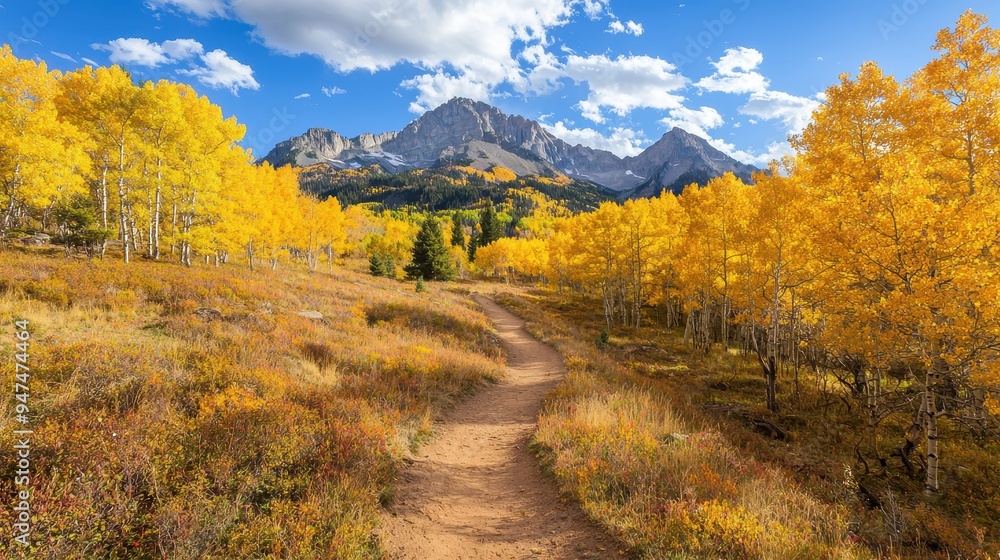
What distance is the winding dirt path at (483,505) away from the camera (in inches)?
201

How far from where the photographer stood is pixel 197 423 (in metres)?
5.62

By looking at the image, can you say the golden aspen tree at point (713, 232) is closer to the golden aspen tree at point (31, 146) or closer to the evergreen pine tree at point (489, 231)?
the golden aspen tree at point (31, 146)

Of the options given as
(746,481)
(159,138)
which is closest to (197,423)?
(746,481)

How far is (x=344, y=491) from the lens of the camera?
17.5 ft

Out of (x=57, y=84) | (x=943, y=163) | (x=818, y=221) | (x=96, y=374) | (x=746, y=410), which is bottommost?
(x=746, y=410)

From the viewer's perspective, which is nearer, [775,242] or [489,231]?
[775,242]

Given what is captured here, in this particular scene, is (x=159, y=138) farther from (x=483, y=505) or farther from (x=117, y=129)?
(x=483, y=505)

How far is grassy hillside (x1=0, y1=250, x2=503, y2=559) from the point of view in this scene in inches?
153

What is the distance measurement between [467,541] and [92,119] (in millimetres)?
30956

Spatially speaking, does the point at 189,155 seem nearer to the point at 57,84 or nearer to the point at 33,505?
the point at 57,84

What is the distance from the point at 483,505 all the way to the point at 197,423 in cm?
463

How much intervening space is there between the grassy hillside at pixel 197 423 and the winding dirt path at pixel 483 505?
0.50m

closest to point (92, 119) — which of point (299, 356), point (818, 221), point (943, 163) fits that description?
point (299, 356)

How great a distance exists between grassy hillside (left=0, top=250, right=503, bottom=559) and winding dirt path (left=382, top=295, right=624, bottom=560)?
0.50 meters
